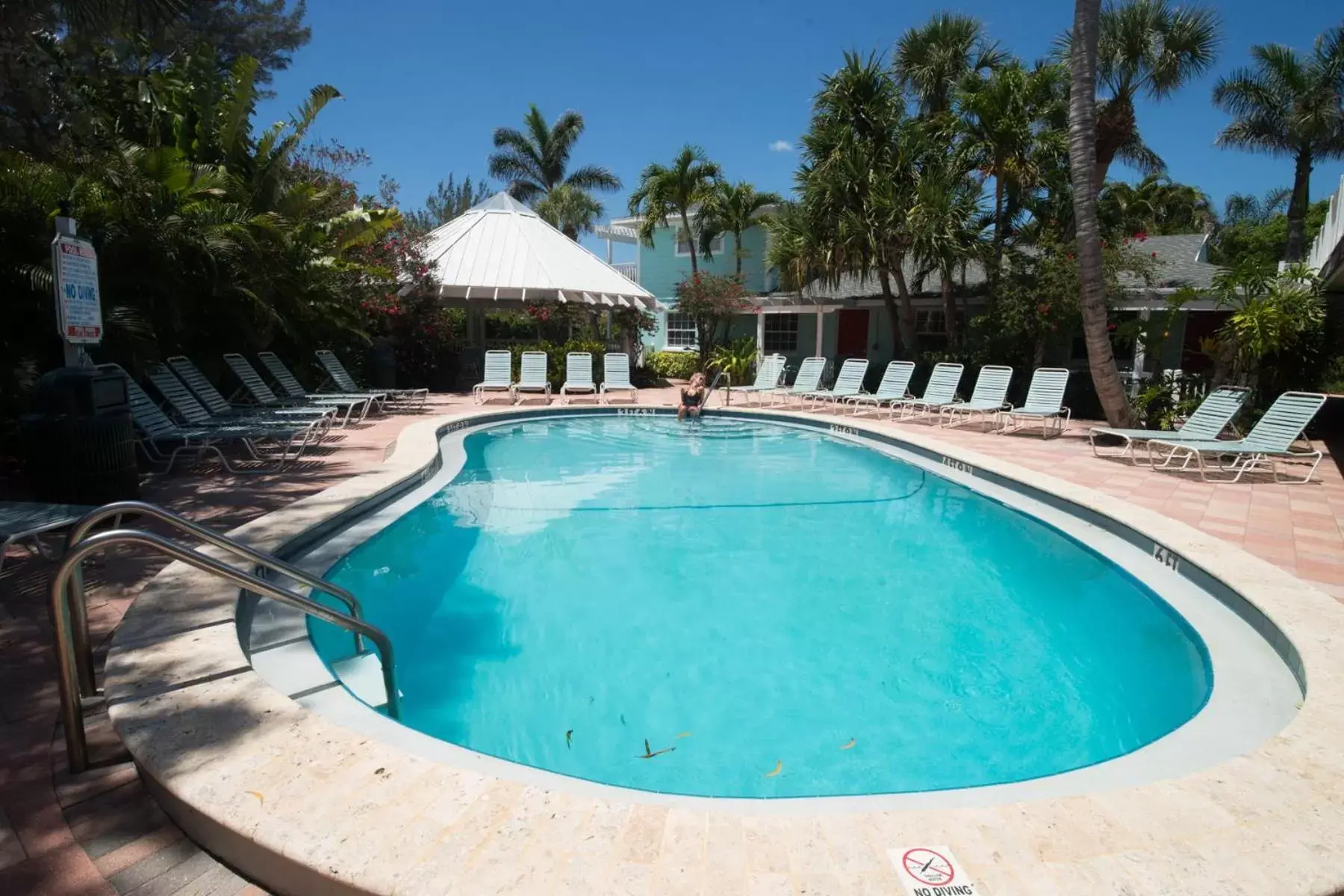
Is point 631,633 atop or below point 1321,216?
below

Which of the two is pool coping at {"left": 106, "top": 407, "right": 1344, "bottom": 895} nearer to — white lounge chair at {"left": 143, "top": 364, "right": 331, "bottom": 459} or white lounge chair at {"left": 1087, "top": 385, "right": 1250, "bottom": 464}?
white lounge chair at {"left": 143, "top": 364, "right": 331, "bottom": 459}

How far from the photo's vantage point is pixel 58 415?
18.0 feet

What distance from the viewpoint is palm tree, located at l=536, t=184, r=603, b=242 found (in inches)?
1433

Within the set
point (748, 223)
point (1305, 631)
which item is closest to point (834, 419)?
point (1305, 631)

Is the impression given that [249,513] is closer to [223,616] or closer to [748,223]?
[223,616]

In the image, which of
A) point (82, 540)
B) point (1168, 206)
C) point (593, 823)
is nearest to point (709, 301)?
point (82, 540)

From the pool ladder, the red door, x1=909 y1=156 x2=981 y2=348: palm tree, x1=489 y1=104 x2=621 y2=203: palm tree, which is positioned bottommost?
the pool ladder

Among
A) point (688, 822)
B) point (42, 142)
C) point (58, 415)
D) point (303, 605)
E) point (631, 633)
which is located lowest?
point (631, 633)

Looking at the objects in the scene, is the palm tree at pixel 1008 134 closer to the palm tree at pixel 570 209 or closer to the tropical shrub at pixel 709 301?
the tropical shrub at pixel 709 301

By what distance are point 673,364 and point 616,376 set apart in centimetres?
→ 643

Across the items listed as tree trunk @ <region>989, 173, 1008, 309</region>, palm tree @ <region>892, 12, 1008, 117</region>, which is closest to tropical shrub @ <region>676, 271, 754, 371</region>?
palm tree @ <region>892, 12, 1008, 117</region>

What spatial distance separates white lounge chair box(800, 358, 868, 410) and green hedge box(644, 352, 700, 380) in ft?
23.1

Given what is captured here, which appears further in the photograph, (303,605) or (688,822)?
(303,605)

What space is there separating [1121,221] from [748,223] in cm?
1141
